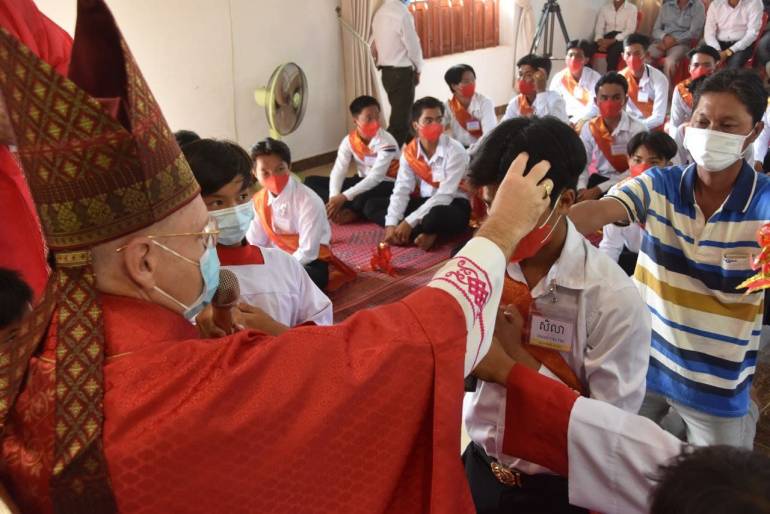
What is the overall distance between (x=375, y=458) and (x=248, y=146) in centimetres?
526

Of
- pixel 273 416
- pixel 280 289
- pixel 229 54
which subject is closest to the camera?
pixel 273 416

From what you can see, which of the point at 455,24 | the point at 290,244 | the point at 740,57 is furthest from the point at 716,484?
the point at 740,57

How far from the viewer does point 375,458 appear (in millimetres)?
978

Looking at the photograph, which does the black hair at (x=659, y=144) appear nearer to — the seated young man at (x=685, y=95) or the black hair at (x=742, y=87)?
the seated young man at (x=685, y=95)

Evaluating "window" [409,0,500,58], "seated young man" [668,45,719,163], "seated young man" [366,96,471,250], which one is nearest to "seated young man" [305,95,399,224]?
"seated young man" [366,96,471,250]

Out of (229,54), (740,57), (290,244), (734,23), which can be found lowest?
(290,244)

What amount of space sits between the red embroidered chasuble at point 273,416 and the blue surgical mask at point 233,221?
40.0 inches

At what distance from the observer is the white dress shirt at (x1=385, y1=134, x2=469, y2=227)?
4.64m

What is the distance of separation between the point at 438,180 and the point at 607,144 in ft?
3.79

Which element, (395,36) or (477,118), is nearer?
(477,118)

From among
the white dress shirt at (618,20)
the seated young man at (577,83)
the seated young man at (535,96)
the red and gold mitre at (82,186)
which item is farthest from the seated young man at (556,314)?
the white dress shirt at (618,20)

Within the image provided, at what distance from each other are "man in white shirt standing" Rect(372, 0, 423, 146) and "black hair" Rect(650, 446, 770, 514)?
5961 millimetres

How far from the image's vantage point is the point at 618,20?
30.7 feet

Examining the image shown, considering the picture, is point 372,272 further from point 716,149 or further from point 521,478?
point 521,478
